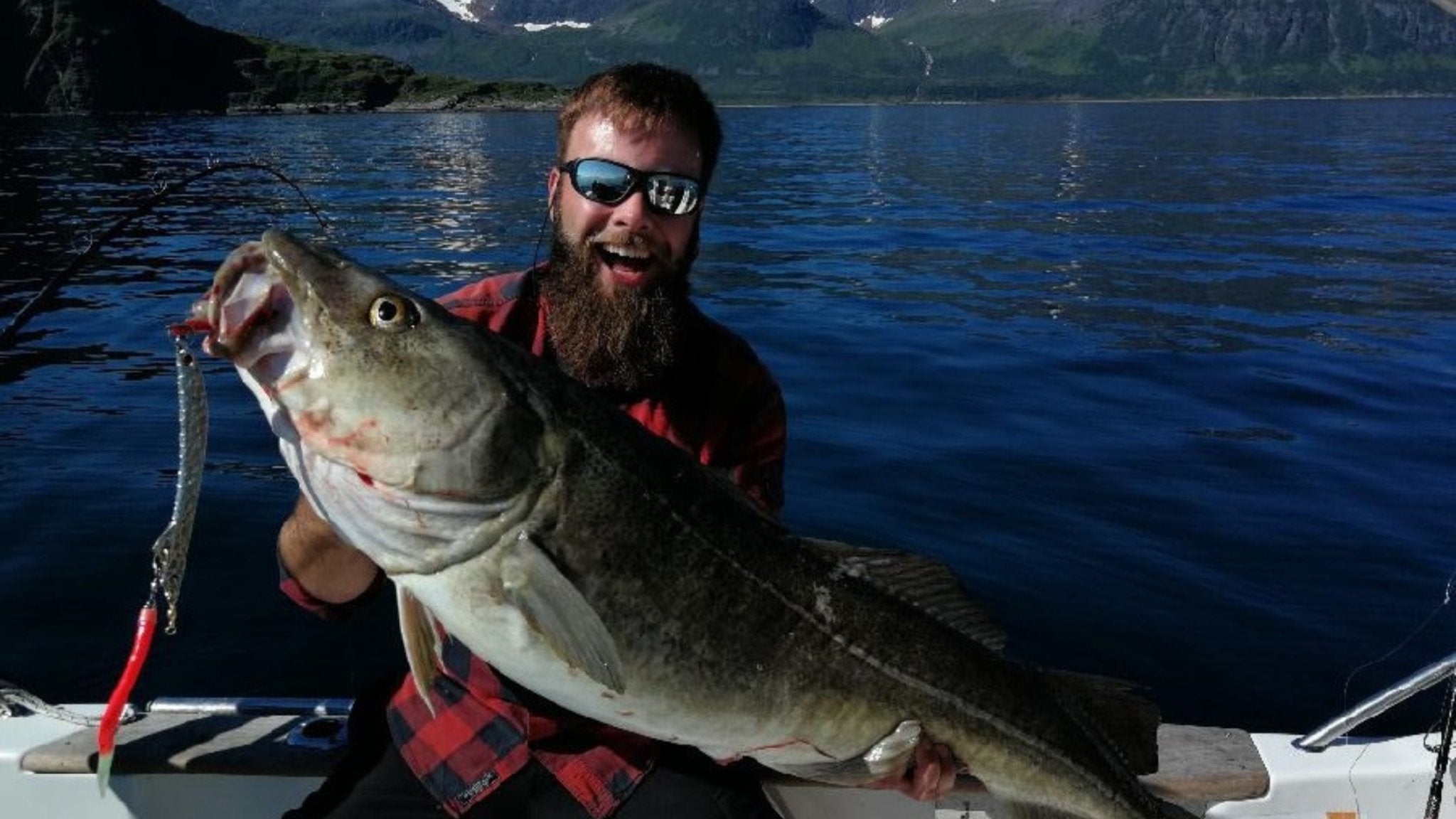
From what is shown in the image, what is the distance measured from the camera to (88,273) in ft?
71.1

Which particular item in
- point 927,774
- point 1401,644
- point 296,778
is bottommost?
point 1401,644

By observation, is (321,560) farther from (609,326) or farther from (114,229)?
(114,229)

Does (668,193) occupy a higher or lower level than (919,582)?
higher

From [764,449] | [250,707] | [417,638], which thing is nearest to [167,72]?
[250,707]

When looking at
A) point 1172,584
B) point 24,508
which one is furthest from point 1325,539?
point 24,508

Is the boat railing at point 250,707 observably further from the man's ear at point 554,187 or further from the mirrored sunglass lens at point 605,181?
the mirrored sunglass lens at point 605,181

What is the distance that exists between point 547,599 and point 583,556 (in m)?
0.14

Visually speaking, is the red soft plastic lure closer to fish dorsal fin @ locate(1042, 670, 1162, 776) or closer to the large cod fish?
the large cod fish

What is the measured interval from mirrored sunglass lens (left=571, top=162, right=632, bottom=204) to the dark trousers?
215 centimetres

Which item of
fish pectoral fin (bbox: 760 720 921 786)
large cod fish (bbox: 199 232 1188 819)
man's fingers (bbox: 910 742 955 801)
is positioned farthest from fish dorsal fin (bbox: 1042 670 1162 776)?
fish pectoral fin (bbox: 760 720 921 786)

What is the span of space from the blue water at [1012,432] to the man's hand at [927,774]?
4.64 metres

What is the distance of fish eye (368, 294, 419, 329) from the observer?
271 centimetres

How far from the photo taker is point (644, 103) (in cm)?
461

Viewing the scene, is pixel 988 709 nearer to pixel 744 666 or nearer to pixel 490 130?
pixel 744 666
